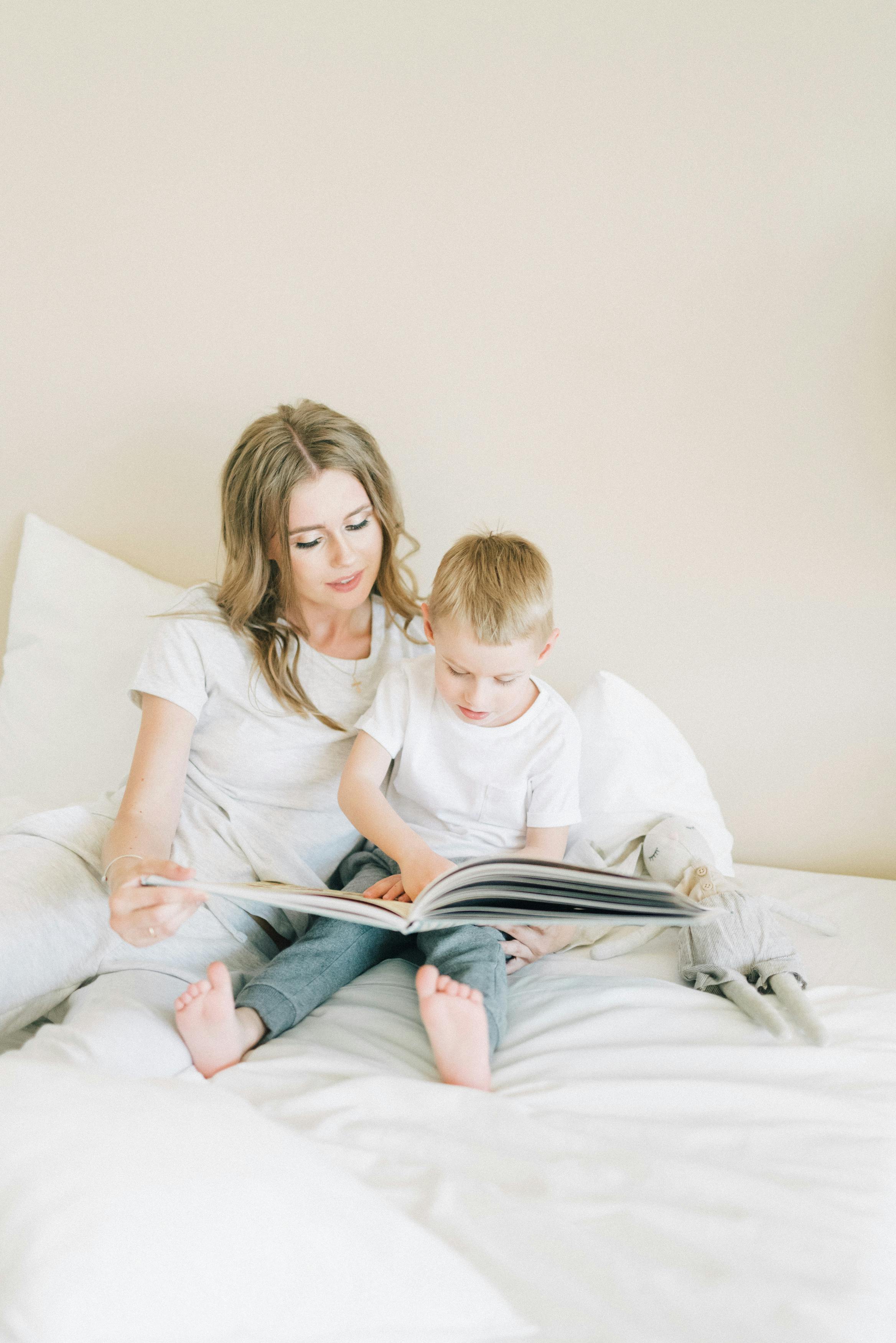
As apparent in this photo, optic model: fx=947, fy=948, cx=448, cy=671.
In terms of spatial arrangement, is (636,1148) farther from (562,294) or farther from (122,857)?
(562,294)

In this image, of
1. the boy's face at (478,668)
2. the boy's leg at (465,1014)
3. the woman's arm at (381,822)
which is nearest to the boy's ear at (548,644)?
the boy's face at (478,668)

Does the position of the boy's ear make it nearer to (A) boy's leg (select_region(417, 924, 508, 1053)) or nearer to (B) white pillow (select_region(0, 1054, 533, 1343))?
(A) boy's leg (select_region(417, 924, 508, 1053))

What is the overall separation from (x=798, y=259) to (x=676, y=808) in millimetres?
837

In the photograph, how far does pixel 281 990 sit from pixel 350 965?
0.12 metres

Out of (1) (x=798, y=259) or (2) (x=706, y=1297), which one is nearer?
(2) (x=706, y=1297)

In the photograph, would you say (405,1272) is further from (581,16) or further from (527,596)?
(581,16)

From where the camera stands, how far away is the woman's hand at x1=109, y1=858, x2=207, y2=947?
3.06 ft

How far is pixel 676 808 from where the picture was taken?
1403 mm

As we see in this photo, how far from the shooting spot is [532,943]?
1.18m

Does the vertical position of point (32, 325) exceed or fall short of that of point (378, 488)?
it exceeds it

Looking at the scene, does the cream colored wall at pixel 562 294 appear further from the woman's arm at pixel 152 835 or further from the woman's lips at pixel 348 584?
the woman's arm at pixel 152 835

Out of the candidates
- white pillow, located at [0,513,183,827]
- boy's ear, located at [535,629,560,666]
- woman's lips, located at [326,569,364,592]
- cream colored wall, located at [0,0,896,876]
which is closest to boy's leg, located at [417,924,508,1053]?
boy's ear, located at [535,629,560,666]

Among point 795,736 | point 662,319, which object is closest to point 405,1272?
point 795,736

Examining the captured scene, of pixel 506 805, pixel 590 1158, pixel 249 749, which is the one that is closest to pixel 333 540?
pixel 249 749
